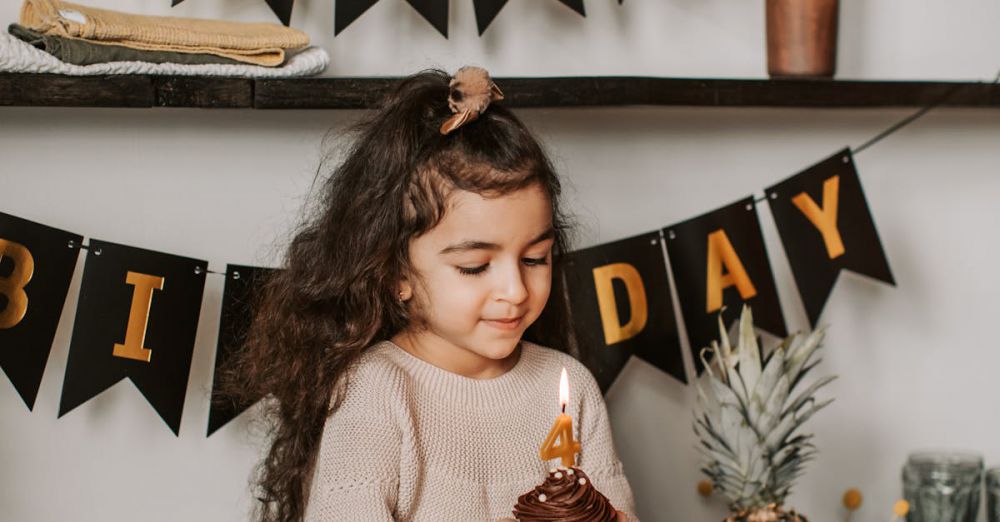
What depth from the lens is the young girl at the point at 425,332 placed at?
1.32m

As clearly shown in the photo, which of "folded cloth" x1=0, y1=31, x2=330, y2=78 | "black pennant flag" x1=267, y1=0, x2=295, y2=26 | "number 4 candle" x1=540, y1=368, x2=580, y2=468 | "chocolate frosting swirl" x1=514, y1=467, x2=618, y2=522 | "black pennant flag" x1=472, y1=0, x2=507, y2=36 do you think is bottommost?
"chocolate frosting swirl" x1=514, y1=467, x2=618, y2=522

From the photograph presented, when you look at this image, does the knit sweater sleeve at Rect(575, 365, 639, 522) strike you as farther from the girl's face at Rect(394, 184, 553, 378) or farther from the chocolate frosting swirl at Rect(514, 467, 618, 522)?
the chocolate frosting swirl at Rect(514, 467, 618, 522)

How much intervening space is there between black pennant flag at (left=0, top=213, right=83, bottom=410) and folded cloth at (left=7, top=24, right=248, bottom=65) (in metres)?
0.21

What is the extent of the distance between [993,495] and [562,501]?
106 cm

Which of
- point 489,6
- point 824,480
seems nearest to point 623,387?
point 824,480

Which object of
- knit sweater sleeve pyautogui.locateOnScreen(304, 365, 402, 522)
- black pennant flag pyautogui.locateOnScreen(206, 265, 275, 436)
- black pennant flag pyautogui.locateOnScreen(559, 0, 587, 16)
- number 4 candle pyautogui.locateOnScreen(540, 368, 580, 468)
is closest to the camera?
number 4 candle pyautogui.locateOnScreen(540, 368, 580, 468)

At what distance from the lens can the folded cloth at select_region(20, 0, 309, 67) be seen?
146 cm

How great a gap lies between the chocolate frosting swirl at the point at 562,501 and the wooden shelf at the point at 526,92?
2.01 feet

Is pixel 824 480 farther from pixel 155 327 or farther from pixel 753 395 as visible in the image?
pixel 155 327

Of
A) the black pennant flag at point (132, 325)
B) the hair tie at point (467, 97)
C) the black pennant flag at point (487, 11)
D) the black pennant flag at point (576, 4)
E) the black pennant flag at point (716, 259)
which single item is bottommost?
the black pennant flag at point (132, 325)

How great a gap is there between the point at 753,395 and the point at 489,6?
0.64 meters

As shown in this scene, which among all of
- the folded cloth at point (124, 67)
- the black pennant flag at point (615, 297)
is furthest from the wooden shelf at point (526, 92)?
the black pennant flag at point (615, 297)

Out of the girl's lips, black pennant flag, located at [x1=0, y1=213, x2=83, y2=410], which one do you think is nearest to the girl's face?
the girl's lips

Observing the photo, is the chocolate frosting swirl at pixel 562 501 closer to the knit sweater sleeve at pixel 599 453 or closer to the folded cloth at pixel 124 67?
the knit sweater sleeve at pixel 599 453
